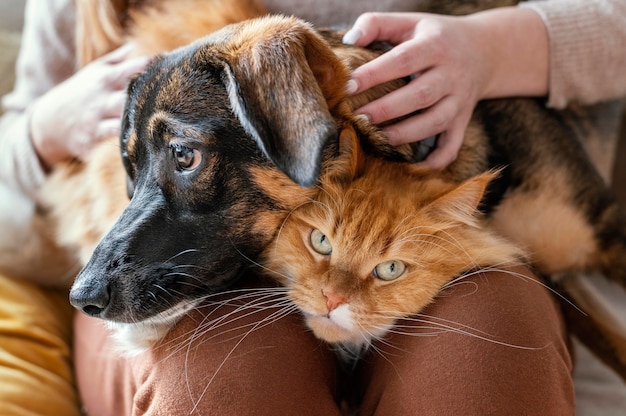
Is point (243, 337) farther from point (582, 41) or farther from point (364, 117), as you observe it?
point (582, 41)

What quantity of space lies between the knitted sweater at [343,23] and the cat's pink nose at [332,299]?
66cm

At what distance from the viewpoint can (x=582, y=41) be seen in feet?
3.92

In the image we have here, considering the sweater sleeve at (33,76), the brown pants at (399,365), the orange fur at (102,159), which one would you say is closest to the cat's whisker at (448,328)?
the brown pants at (399,365)

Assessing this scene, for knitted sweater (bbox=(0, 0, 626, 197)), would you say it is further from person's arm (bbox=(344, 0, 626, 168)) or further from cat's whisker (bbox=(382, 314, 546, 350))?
cat's whisker (bbox=(382, 314, 546, 350))

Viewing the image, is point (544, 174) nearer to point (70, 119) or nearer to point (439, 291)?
point (439, 291)

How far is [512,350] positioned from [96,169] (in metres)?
0.85

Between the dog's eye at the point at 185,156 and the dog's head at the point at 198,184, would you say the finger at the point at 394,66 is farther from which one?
the dog's eye at the point at 185,156

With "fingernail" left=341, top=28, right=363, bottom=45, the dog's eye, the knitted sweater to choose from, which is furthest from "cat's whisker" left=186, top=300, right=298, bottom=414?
the knitted sweater

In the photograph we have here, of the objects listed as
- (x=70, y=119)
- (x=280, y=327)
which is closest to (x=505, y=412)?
(x=280, y=327)

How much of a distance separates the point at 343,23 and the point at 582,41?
1.59ft

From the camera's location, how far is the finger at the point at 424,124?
0.98 metres

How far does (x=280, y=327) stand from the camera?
971mm

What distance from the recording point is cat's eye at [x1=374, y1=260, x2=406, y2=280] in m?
0.95

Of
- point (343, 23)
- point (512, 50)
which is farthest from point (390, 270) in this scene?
point (343, 23)
